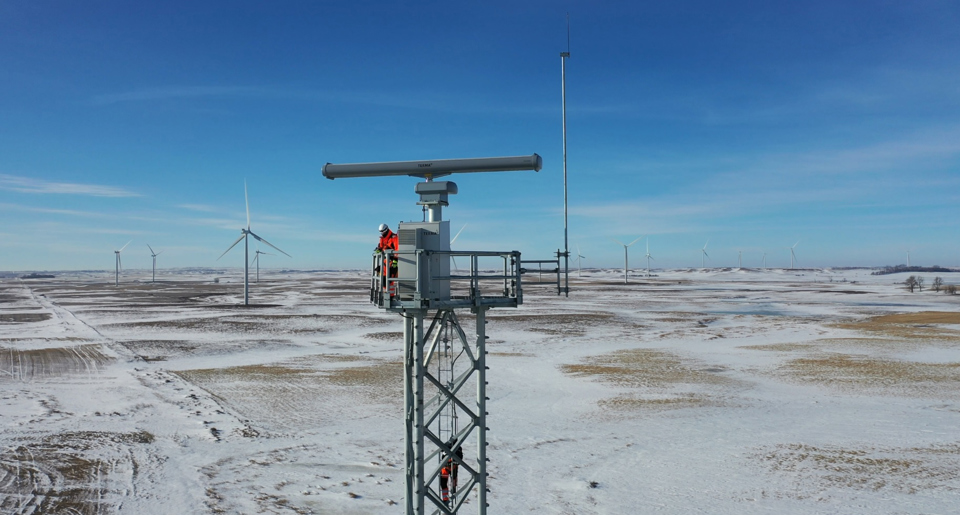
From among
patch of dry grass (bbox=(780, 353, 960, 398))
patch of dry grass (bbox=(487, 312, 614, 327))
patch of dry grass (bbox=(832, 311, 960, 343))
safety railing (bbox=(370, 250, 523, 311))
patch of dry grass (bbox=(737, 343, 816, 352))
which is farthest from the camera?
patch of dry grass (bbox=(487, 312, 614, 327))

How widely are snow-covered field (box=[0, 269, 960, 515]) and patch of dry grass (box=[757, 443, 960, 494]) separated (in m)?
0.08

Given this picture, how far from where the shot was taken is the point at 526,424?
20.7 metres

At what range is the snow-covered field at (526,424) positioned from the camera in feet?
47.8

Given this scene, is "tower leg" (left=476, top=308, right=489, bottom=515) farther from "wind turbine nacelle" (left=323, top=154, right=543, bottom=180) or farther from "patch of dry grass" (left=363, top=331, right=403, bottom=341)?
"patch of dry grass" (left=363, top=331, right=403, bottom=341)

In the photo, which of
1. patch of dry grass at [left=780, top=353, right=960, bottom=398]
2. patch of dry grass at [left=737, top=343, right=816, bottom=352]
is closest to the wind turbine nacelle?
patch of dry grass at [left=780, top=353, right=960, bottom=398]

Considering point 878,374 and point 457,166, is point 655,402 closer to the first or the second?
point 878,374

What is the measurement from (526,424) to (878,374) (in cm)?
1884

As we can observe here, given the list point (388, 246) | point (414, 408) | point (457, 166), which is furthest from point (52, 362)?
point (457, 166)

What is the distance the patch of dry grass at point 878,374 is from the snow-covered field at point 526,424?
163 mm

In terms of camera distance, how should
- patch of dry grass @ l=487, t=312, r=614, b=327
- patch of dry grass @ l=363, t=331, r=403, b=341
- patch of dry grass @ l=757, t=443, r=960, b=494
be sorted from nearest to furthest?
patch of dry grass @ l=757, t=443, r=960, b=494, patch of dry grass @ l=363, t=331, r=403, b=341, patch of dry grass @ l=487, t=312, r=614, b=327

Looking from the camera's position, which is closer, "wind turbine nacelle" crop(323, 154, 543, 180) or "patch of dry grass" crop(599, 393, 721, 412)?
"wind turbine nacelle" crop(323, 154, 543, 180)

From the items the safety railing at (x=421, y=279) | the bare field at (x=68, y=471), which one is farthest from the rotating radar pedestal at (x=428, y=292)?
the bare field at (x=68, y=471)

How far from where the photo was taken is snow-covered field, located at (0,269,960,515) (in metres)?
14.6

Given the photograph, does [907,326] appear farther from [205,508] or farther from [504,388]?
[205,508]
